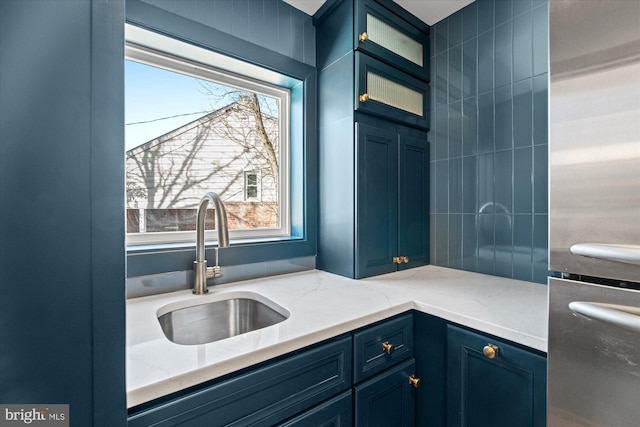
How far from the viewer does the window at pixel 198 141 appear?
128 cm

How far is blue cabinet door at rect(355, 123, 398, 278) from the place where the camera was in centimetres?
147

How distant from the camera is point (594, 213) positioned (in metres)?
0.65

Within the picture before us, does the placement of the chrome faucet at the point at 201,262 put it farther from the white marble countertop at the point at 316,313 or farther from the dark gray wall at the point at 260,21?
the dark gray wall at the point at 260,21

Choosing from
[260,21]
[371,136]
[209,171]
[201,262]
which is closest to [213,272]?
[201,262]

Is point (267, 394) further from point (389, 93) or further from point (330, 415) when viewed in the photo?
point (389, 93)

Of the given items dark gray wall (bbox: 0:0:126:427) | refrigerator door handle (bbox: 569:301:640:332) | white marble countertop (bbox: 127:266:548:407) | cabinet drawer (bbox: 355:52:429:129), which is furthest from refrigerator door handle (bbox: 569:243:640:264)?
cabinet drawer (bbox: 355:52:429:129)

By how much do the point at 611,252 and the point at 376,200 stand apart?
0.99 metres

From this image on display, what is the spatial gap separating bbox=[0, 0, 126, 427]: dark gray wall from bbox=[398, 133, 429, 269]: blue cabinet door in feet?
4.60

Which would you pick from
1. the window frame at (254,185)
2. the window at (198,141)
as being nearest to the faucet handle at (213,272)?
the window at (198,141)

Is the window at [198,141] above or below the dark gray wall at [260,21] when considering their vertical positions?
below

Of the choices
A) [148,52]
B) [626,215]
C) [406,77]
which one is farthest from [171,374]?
[406,77]

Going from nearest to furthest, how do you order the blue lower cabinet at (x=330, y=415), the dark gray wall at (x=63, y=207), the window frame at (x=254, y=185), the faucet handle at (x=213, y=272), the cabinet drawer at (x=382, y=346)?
the dark gray wall at (x=63, y=207) → the blue lower cabinet at (x=330, y=415) → the cabinet drawer at (x=382, y=346) → the faucet handle at (x=213, y=272) → the window frame at (x=254, y=185)

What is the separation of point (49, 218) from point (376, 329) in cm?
93

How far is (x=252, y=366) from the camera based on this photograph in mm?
758
